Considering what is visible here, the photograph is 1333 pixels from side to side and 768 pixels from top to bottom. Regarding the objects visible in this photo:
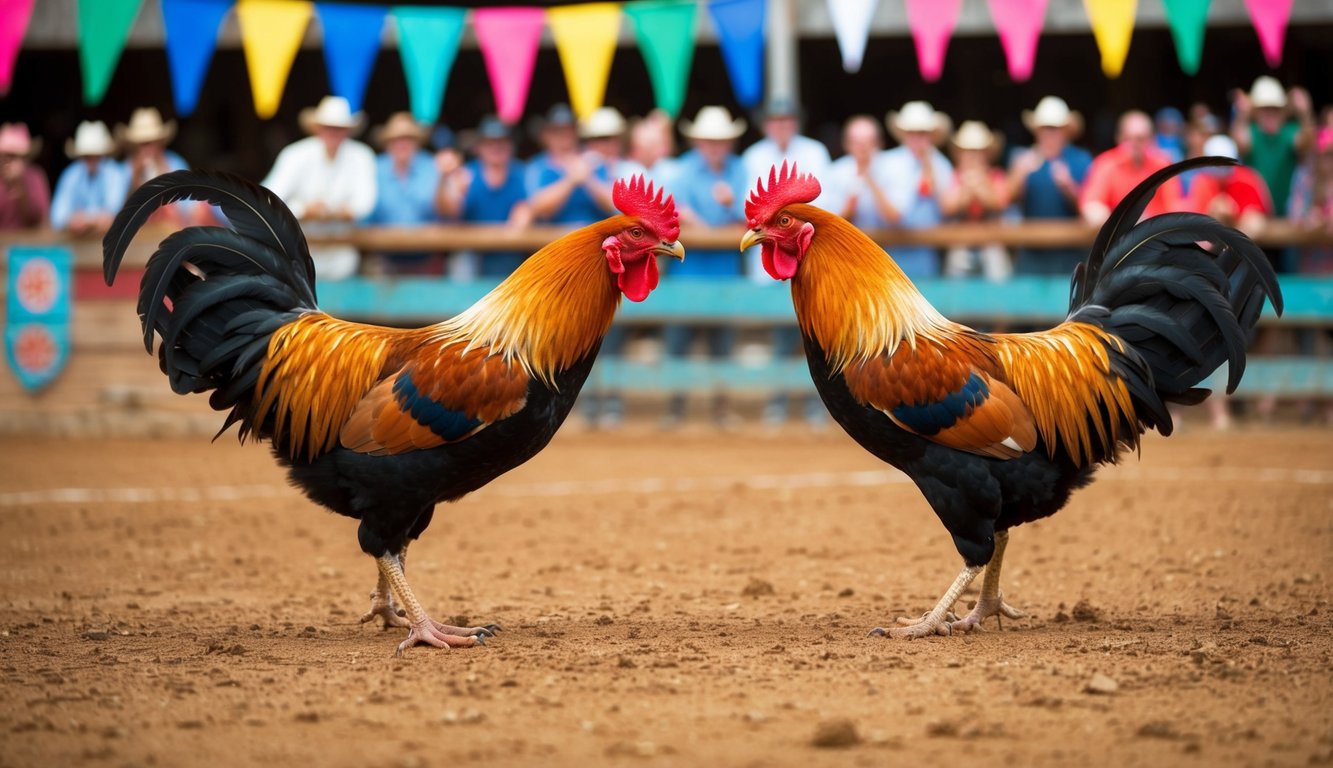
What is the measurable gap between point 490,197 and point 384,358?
7727 mm

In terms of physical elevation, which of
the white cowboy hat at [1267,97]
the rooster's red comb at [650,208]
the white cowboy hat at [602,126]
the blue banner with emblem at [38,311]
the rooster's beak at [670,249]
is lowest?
the blue banner with emblem at [38,311]

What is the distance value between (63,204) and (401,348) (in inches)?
349

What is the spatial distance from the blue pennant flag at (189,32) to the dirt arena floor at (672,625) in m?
3.86

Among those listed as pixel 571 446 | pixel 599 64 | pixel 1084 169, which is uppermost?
pixel 599 64

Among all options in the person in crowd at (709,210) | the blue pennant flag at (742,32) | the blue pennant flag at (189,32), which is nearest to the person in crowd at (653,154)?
the person in crowd at (709,210)

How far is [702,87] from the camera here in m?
21.0

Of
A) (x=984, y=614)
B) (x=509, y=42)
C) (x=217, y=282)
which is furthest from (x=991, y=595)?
(x=509, y=42)

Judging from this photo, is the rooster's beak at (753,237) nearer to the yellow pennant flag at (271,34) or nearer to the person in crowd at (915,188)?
the person in crowd at (915,188)

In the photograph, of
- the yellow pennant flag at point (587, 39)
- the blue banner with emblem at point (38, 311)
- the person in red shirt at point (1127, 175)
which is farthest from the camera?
the yellow pennant flag at point (587, 39)

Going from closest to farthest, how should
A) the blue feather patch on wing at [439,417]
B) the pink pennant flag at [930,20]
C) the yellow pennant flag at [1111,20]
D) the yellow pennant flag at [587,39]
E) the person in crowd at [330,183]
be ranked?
the blue feather patch on wing at [439,417] < the yellow pennant flag at [1111,20] < the person in crowd at [330,183] < the pink pennant flag at [930,20] < the yellow pennant flag at [587,39]

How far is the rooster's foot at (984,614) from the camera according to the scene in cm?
579

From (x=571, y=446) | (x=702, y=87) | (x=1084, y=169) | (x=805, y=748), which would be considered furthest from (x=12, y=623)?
(x=702, y=87)

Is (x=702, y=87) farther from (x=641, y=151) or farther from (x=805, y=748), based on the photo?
(x=805, y=748)

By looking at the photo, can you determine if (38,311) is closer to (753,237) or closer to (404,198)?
(404,198)
